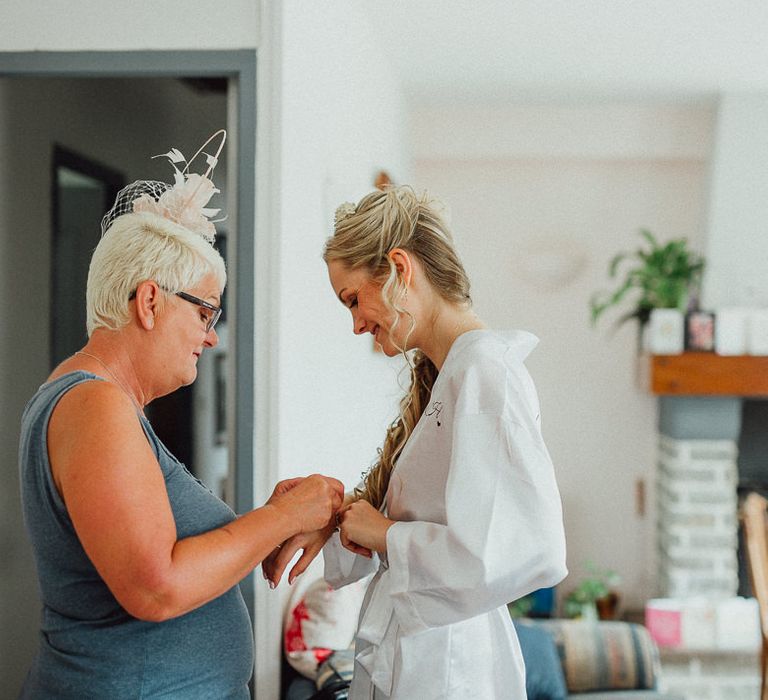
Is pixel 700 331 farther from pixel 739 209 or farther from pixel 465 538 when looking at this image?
pixel 465 538

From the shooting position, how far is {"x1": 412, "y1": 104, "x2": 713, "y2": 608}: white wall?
17.0 ft

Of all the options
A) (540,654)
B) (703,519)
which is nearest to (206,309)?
(540,654)

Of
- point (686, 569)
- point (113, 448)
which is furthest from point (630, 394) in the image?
point (113, 448)

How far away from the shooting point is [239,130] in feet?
7.57

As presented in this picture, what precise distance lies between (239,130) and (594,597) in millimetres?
3455

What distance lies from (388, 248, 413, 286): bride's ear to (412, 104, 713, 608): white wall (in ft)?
12.7

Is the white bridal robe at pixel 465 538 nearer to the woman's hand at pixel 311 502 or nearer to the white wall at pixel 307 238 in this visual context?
the woman's hand at pixel 311 502

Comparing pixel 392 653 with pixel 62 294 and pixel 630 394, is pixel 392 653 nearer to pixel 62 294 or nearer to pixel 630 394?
pixel 62 294

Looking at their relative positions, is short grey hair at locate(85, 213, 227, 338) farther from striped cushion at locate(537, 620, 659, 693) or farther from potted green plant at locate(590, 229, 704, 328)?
potted green plant at locate(590, 229, 704, 328)

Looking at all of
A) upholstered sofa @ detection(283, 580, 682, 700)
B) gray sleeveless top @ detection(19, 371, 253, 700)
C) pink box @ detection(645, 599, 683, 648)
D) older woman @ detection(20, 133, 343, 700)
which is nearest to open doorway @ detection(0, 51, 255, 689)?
upholstered sofa @ detection(283, 580, 682, 700)

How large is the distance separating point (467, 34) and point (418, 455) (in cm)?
281

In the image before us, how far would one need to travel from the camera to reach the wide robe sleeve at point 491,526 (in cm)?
127

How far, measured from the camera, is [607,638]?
9.58 feet

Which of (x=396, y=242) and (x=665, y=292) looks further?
(x=665, y=292)
